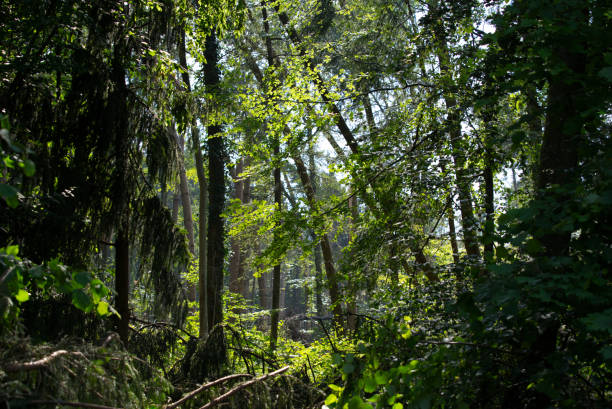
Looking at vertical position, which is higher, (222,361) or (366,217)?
(366,217)

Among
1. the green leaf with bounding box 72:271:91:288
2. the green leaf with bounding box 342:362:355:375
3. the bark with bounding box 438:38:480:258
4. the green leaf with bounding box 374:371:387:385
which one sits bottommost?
the green leaf with bounding box 374:371:387:385

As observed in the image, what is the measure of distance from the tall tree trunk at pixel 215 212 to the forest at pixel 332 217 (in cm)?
23

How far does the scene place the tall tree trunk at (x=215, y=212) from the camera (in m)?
8.88

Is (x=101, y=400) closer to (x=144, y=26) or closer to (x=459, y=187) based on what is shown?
(x=144, y=26)

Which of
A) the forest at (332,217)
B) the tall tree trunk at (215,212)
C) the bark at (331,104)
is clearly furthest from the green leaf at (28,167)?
the tall tree trunk at (215,212)

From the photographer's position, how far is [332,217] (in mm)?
6688

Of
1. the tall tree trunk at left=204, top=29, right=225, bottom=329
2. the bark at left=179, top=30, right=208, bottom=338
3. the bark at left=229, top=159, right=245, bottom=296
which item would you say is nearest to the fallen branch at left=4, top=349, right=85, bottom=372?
the bark at left=179, top=30, right=208, bottom=338

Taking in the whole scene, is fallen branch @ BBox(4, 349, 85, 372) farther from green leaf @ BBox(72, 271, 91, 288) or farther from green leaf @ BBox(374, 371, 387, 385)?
green leaf @ BBox(374, 371, 387, 385)

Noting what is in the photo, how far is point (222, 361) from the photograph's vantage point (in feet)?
14.6

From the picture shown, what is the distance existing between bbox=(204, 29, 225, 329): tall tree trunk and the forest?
0.23 metres

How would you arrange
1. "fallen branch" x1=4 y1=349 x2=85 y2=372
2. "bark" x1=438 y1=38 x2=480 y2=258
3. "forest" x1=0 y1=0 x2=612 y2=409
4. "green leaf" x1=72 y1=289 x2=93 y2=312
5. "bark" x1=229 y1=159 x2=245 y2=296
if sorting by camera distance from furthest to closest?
1. "bark" x1=229 y1=159 x2=245 y2=296
2. "bark" x1=438 y1=38 x2=480 y2=258
3. "forest" x1=0 y1=0 x2=612 y2=409
4. "green leaf" x1=72 y1=289 x2=93 y2=312
5. "fallen branch" x1=4 y1=349 x2=85 y2=372

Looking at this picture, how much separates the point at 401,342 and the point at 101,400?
5.78 ft

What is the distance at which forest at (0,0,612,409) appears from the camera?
218 cm

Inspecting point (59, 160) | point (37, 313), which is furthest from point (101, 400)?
point (59, 160)
